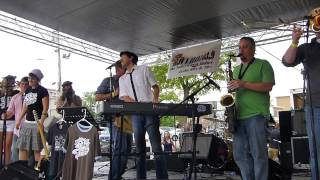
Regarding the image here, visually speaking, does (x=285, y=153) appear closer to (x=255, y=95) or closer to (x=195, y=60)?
(x=195, y=60)

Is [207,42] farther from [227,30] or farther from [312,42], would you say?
[312,42]

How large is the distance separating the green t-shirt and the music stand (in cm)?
166

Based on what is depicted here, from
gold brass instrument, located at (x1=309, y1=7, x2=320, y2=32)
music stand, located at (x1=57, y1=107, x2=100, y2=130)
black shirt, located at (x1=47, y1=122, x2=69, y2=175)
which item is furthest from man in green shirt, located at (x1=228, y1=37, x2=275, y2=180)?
black shirt, located at (x1=47, y1=122, x2=69, y2=175)

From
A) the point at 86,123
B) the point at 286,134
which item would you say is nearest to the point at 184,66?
the point at 286,134

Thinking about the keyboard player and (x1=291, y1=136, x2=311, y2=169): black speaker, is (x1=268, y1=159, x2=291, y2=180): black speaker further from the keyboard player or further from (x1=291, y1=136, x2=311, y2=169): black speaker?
the keyboard player

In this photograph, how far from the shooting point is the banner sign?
26.2 ft

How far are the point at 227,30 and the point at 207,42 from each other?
0.73m

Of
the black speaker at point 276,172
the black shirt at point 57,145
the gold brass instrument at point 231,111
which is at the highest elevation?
the gold brass instrument at point 231,111

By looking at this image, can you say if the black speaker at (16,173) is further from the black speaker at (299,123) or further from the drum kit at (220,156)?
the black speaker at (299,123)

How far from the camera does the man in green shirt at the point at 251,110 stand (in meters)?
3.38

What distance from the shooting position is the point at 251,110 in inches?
137

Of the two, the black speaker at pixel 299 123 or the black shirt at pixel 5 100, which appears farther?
the black speaker at pixel 299 123

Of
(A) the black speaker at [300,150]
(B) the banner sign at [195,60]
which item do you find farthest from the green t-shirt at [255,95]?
(B) the banner sign at [195,60]

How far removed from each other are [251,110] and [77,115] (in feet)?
6.76
